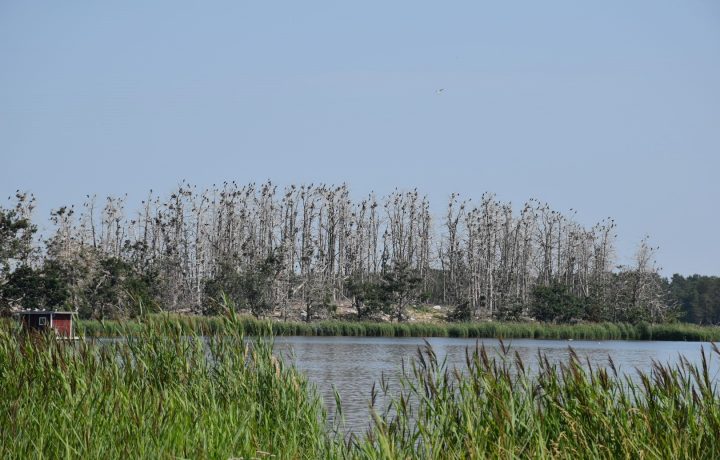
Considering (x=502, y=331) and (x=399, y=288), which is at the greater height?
(x=399, y=288)

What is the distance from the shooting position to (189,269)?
2926 inches

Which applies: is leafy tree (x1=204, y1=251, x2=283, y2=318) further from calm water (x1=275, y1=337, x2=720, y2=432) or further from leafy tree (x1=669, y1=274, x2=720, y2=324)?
leafy tree (x1=669, y1=274, x2=720, y2=324)

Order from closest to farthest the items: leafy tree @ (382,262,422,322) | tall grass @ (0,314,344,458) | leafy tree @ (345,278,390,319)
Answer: tall grass @ (0,314,344,458), leafy tree @ (345,278,390,319), leafy tree @ (382,262,422,322)

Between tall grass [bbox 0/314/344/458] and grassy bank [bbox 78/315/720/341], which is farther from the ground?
grassy bank [bbox 78/315/720/341]

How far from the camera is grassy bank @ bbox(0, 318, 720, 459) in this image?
9.07m

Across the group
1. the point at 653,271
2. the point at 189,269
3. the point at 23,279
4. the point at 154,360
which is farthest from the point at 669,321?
the point at 154,360

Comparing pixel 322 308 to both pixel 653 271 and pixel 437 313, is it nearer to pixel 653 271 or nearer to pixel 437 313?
pixel 437 313

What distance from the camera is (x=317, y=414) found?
38.6 feet

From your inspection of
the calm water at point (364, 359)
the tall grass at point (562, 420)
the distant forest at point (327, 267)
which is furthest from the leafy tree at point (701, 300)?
the tall grass at point (562, 420)

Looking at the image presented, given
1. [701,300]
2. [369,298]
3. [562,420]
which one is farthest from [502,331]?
[701,300]

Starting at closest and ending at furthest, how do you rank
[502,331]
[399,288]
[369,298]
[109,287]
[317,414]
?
[317,414] < [109,287] < [502,331] < [369,298] < [399,288]

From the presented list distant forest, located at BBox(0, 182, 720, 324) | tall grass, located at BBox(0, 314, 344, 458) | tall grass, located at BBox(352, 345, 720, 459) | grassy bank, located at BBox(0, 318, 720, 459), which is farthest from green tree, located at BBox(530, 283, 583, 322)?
tall grass, located at BBox(352, 345, 720, 459)

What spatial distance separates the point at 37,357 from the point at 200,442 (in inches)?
186

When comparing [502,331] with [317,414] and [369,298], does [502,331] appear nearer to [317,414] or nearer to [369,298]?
[369,298]
